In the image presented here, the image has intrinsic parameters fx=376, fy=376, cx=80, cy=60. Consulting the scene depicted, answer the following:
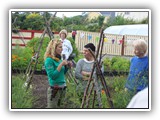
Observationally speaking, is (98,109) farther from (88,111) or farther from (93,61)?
(93,61)

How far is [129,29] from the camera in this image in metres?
3.34

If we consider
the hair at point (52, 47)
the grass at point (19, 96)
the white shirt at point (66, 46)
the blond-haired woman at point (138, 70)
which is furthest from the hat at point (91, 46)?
the grass at point (19, 96)

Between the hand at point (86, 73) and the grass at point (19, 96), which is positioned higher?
the hand at point (86, 73)

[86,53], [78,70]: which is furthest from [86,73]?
[86,53]

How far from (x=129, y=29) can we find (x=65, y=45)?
586 mm

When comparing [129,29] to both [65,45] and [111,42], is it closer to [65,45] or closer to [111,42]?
[111,42]

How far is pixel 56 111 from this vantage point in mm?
3334

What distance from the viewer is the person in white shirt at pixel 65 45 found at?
131 inches

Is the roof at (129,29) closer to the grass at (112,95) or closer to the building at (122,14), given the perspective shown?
the building at (122,14)

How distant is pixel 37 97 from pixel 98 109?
1.82 ft

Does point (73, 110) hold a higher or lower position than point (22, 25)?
lower
